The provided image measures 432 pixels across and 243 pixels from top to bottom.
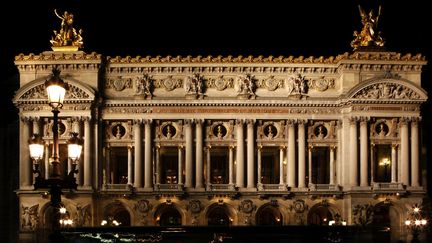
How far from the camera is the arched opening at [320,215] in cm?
6200

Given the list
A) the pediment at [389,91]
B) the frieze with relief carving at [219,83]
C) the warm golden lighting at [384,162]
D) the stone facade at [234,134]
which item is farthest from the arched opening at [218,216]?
the pediment at [389,91]

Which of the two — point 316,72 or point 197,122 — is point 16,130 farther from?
point 316,72

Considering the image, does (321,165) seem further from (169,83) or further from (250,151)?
(169,83)

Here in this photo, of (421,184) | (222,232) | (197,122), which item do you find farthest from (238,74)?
(222,232)

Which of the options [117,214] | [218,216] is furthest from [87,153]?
[218,216]

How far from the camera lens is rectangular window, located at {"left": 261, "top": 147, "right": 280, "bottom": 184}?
63219 mm

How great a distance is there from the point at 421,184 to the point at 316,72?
401 inches

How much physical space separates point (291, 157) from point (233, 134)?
4.17 metres

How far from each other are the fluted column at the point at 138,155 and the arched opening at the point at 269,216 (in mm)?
8194

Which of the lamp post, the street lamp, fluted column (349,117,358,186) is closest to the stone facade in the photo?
fluted column (349,117,358,186)

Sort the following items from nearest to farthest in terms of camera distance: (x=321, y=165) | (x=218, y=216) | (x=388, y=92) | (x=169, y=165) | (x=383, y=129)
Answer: (x=388, y=92), (x=383, y=129), (x=218, y=216), (x=169, y=165), (x=321, y=165)

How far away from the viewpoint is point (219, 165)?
208 ft

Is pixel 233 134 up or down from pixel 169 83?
down

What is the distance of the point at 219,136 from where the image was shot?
205 ft
